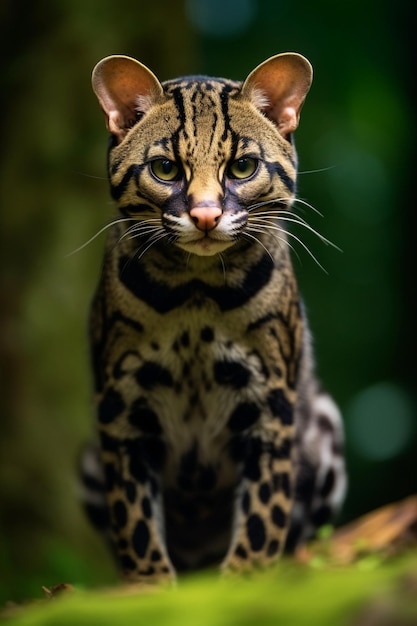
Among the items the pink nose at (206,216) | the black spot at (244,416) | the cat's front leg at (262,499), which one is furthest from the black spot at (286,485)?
the pink nose at (206,216)

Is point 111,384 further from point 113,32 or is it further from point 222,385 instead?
point 113,32

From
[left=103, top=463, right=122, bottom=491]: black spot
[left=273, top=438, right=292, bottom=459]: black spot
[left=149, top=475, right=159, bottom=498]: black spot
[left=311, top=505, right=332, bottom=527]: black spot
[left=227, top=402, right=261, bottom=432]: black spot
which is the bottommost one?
[left=311, top=505, right=332, bottom=527]: black spot

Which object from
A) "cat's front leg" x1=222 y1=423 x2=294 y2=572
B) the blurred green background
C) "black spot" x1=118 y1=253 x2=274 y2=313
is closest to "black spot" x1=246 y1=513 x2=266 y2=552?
"cat's front leg" x1=222 y1=423 x2=294 y2=572

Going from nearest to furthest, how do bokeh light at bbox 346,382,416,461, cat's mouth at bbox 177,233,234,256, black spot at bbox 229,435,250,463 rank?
cat's mouth at bbox 177,233,234,256 → black spot at bbox 229,435,250,463 → bokeh light at bbox 346,382,416,461

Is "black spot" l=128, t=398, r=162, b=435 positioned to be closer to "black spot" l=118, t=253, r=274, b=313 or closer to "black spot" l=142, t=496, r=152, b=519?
"black spot" l=142, t=496, r=152, b=519

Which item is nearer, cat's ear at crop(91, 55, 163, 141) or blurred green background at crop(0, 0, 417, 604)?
cat's ear at crop(91, 55, 163, 141)

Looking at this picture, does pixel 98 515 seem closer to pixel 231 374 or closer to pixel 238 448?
pixel 238 448

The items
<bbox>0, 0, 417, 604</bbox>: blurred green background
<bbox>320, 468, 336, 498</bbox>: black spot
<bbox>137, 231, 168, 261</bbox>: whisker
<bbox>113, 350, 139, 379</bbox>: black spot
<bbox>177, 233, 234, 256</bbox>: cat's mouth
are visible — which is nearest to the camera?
<bbox>177, 233, 234, 256</bbox>: cat's mouth
